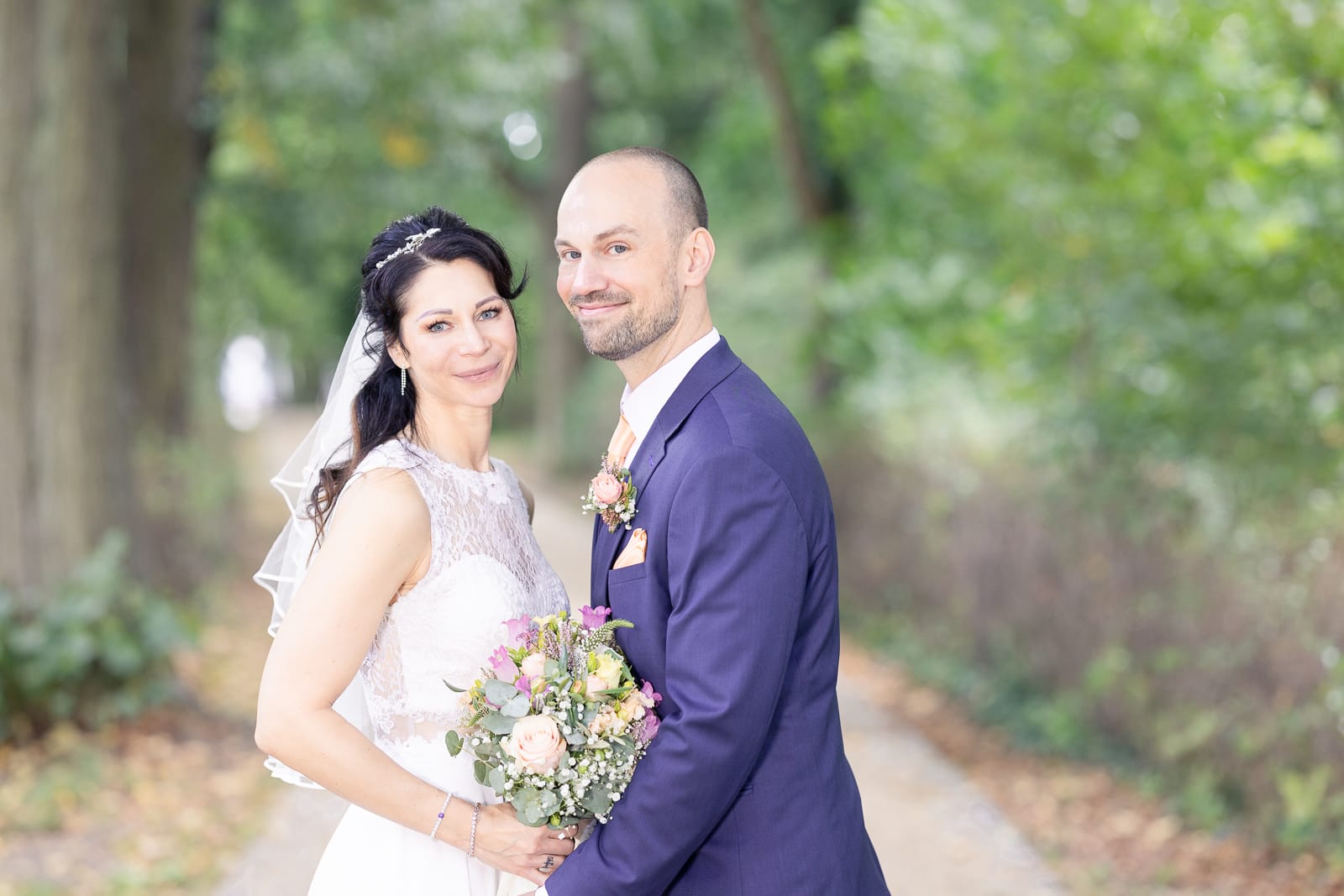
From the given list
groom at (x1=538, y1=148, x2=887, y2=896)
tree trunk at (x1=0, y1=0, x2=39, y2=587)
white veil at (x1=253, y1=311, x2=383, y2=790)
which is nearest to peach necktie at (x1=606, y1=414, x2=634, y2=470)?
groom at (x1=538, y1=148, x2=887, y2=896)

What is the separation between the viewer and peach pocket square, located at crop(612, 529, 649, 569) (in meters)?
2.60

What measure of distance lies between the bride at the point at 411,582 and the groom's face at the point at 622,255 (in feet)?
1.44

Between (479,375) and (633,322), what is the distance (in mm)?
527

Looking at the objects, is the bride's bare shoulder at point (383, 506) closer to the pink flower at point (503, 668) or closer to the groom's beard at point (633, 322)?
the pink flower at point (503, 668)

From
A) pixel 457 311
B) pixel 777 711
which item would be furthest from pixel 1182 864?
pixel 457 311

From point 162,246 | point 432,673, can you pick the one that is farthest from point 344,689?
point 162,246

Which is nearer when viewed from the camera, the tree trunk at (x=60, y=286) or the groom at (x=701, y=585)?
the groom at (x=701, y=585)

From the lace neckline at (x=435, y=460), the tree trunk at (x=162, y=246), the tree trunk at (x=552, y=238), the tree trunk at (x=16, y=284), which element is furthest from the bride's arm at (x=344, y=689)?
the tree trunk at (x=552, y=238)

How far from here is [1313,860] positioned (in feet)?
18.8

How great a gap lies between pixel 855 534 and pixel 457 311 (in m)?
10.3

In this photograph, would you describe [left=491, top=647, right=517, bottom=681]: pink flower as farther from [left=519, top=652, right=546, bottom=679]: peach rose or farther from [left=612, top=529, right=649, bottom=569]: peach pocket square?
[left=612, top=529, right=649, bottom=569]: peach pocket square

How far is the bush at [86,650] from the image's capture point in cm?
722

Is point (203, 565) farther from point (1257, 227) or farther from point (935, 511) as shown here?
point (1257, 227)

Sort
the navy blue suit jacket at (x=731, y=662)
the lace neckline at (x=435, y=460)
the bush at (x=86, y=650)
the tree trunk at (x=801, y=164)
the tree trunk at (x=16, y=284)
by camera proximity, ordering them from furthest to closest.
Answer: the tree trunk at (x=801, y=164) → the tree trunk at (x=16, y=284) → the bush at (x=86, y=650) → the lace neckline at (x=435, y=460) → the navy blue suit jacket at (x=731, y=662)
